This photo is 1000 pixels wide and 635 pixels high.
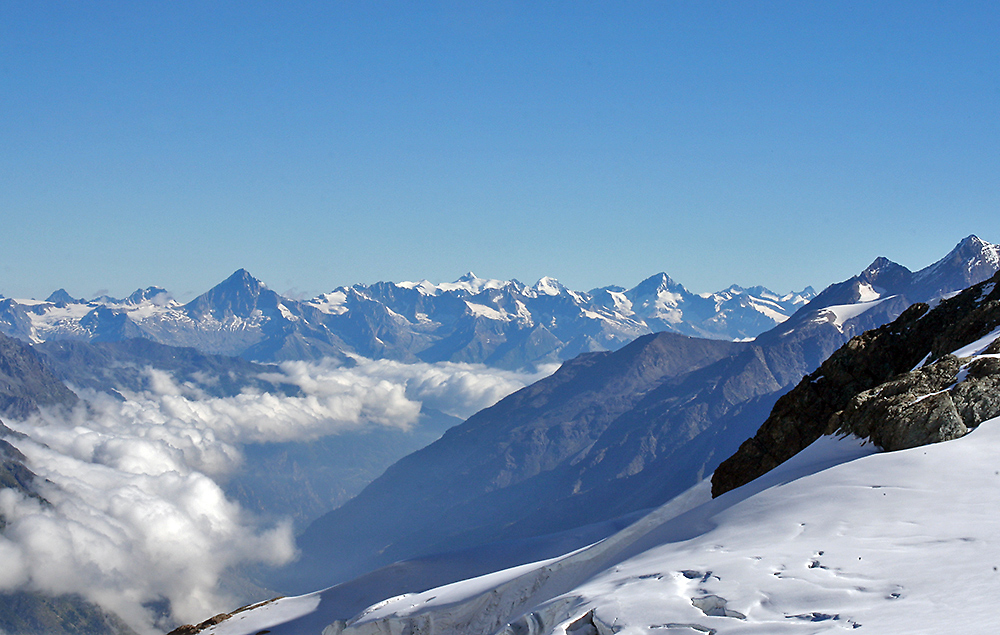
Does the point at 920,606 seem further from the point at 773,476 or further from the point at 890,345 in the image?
the point at 890,345

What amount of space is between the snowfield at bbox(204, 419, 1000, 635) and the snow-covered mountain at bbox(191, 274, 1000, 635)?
0.08m

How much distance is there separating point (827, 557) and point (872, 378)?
3291 cm

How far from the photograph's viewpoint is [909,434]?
121 ft

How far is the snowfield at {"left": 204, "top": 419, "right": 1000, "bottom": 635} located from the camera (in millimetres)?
22688

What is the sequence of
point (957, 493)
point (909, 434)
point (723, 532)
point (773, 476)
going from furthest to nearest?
point (773, 476), point (909, 434), point (723, 532), point (957, 493)

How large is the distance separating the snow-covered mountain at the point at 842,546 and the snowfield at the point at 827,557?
3.0 inches

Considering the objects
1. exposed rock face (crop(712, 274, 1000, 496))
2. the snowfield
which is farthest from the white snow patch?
the snowfield

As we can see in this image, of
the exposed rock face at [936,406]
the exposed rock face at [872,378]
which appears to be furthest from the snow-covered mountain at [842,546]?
the exposed rock face at [872,378]

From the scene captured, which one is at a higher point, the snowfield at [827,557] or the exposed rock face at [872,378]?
the exposed rock face at [872,378]

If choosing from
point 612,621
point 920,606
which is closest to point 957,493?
point 920,606

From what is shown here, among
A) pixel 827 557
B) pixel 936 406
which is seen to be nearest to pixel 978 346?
pixel 936 406

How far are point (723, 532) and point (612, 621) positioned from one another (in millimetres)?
10351

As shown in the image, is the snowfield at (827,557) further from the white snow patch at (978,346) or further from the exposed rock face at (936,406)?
the white snow patch at (978,346)

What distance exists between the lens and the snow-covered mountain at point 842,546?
923 inches
